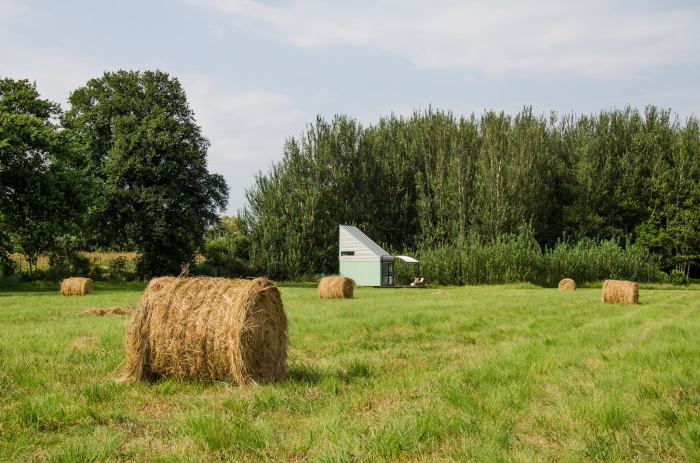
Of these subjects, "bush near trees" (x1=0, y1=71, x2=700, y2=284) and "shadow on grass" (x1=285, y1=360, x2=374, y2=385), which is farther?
"bush near trees" (x1=0, y1=71, x2=700, y2=284)

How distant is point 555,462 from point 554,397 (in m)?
2.24

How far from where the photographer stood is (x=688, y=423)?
5539 mm

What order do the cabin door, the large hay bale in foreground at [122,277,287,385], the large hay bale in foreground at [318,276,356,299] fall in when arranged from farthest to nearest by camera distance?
the cabin door, the large hay bale in foreground at [318,276,356,299], the large hay bale in foreground at [122,277,287,385]

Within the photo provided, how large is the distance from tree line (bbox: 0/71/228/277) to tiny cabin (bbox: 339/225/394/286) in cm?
1037

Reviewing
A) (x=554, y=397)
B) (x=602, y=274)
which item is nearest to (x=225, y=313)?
(x=554, y=397)

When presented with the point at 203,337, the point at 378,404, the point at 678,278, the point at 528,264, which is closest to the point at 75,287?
the point at 203,337

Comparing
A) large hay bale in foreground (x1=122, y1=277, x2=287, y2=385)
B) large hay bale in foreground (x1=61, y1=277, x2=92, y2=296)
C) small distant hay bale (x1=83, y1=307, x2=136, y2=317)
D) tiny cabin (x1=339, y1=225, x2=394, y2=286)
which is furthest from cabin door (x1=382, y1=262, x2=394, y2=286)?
large hay bale in foreground (x1=122, y1=277, x2=287, y2=385)

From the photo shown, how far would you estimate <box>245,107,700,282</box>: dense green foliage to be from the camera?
2034 inches

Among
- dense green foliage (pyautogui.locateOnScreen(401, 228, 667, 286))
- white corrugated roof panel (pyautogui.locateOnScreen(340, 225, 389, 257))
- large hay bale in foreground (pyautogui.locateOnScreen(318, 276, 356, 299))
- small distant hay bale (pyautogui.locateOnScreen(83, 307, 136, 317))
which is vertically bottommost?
small distant hay bale (pyautogui.locateOnScreen(83, 307, 136, 317))

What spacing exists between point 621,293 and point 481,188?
27.8 m

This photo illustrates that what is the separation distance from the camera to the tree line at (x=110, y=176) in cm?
3350

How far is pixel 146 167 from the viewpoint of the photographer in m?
41.9

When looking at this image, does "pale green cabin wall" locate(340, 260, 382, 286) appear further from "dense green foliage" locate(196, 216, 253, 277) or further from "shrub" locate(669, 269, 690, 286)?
"shrub" locate(669, 269, 690, 286)

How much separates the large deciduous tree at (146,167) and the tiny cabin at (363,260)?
1043 centimetres
